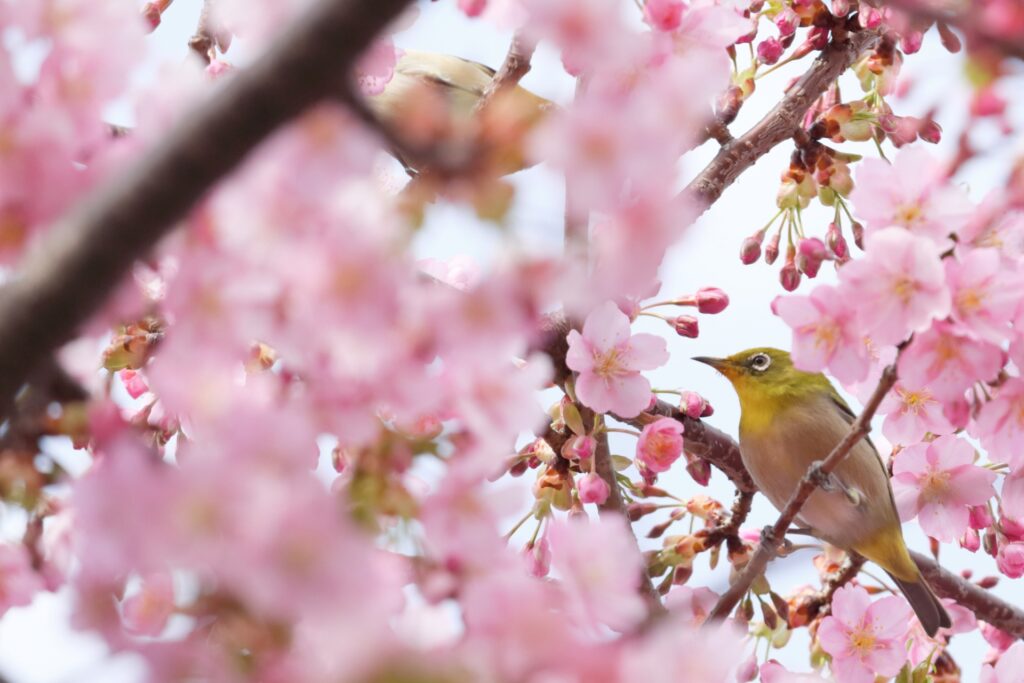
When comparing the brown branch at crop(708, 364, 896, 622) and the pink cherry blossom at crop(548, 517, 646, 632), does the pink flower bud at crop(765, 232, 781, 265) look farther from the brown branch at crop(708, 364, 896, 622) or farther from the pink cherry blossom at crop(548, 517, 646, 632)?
the pink cherry blossom at crop(548, 517, 646, 632)

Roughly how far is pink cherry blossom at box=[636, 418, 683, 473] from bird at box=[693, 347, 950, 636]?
791 millimetres

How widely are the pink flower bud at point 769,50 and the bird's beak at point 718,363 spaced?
3.78 ft

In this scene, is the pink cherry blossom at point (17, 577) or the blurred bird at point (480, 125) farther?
the pink cherry blossom at point (17, 577)

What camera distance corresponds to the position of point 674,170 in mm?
1024

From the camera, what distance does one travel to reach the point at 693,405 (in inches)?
120

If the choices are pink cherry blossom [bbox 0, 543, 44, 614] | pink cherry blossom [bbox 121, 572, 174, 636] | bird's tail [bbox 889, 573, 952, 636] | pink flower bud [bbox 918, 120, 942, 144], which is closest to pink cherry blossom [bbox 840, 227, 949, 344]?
pink cherry blossom [bbox 121, 572, 174, 636]

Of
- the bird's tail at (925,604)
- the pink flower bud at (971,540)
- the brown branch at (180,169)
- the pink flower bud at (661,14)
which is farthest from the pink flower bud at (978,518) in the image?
the brown branch at (180,169)

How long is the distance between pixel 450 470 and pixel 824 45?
262cm

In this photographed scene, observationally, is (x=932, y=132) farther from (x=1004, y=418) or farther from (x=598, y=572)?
(x=598, y=572)

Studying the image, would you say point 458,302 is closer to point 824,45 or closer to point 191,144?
point 191,144

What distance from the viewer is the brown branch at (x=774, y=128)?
3.19m

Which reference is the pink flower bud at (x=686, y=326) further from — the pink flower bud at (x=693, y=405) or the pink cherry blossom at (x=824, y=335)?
the pink cherry blossom at (x=824, y=335)

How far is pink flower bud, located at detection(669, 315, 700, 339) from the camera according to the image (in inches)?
113

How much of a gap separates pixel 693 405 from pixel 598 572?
78.7 inches
